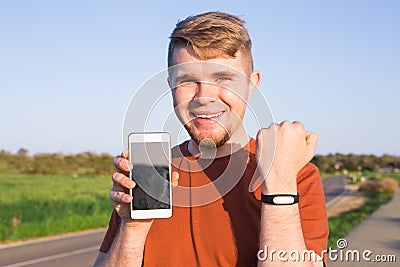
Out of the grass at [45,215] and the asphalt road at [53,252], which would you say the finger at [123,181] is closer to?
the asphalt road at [53,252]

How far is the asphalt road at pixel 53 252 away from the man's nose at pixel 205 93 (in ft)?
33.7

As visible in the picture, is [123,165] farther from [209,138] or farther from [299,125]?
[299,125]

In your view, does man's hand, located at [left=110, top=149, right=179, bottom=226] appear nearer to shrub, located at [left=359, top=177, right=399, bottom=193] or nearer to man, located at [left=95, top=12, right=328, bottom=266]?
man, located at [left=95, top=12, right=328, bottom=266]

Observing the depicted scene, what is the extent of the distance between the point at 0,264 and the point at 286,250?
448 inches

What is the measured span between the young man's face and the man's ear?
0.06ft

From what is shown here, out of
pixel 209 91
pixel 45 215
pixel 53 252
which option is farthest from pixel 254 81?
pixel 45 215

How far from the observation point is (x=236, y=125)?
2.33m

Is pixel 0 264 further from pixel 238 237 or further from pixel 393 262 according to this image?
pixel 238 237

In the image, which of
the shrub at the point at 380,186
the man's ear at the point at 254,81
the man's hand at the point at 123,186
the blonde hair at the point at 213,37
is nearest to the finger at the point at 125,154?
the man's hand at the point at 123,186

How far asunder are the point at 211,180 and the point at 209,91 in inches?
13.7

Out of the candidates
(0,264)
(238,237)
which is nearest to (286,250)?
(238,237)

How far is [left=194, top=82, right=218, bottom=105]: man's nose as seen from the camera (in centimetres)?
227

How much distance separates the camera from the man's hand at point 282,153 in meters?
2.03

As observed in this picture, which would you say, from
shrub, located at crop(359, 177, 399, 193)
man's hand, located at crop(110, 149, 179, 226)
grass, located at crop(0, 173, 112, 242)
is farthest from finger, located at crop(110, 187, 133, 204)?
shrub, located at crop(359, 177, 399, 193)
